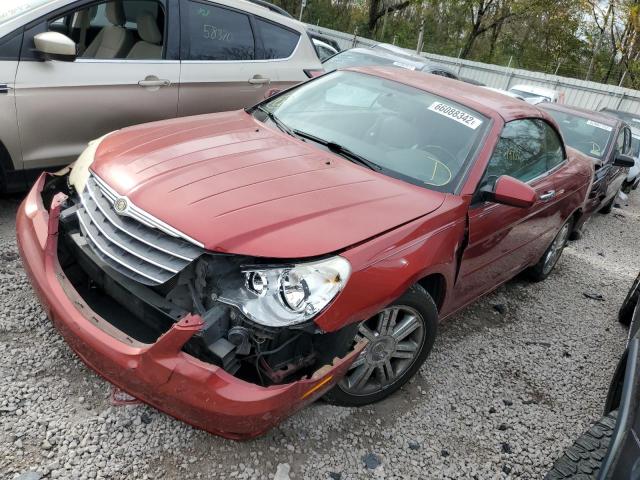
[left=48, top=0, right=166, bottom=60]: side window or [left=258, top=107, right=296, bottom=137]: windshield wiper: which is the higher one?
[left=48, top=0, right=166, bottom=60]: side window

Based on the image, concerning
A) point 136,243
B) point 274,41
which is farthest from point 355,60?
point 136,243

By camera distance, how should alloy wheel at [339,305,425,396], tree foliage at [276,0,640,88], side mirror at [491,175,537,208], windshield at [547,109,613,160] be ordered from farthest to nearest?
tree foliage at [276,0,640,88]
windshield at [547,109,613,160]
side mirror at [491,175,537,208]
alloy wheel at [339,305,425,396]

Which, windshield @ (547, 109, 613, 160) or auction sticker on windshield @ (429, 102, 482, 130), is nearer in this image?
auction sticker on windshield @ (429, 102, 482, 130)

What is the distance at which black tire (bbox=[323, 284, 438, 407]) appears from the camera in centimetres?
252

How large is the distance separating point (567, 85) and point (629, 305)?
18601 millimetres

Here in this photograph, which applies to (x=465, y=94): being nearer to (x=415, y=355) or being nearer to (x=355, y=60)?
(x=415, y=355)

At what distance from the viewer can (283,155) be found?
2.81 m

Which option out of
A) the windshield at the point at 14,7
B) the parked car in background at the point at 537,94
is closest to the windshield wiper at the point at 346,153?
the windshield at the point at 14,7

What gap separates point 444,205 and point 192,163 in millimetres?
1282

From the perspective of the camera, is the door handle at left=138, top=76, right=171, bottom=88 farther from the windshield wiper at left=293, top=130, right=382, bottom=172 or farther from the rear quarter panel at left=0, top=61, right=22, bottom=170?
the windshield wiper at left=293, top=130, right=382, bottom=172

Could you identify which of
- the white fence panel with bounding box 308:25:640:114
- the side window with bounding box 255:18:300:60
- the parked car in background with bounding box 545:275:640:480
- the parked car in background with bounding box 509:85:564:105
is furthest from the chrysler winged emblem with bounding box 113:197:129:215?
the white fence panel with bounding box 308:25:640:114

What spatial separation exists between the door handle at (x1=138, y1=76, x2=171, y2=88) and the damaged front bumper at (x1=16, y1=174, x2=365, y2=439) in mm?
2190

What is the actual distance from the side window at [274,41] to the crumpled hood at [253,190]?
6.74ft

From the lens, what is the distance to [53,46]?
3352 mm
